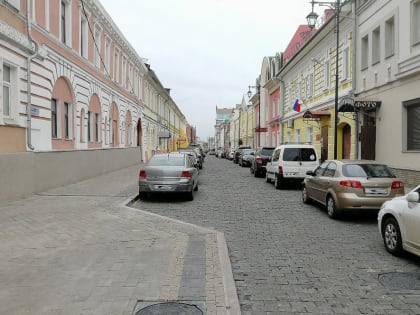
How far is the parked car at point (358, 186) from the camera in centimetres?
954

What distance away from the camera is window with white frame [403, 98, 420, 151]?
14414 mm

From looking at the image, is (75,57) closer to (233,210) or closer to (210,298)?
(233,210)

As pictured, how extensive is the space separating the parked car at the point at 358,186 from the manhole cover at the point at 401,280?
3.87 metres

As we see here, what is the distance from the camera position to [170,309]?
4.36m

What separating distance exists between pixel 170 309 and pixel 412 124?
13187mm

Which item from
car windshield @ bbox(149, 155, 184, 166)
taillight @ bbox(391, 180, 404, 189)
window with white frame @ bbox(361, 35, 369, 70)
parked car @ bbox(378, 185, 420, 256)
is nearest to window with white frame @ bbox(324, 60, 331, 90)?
window with white frame @ bbox(361, 35, 369, 70)

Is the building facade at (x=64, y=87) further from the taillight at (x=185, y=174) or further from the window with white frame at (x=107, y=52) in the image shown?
the taillight at (x=185, y=174)

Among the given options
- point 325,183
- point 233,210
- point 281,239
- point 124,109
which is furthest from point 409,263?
point 124,109

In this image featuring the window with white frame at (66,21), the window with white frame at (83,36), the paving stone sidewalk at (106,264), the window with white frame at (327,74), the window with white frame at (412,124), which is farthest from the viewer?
the window with white frame at (327,74)

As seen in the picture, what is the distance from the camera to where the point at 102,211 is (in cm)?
1053

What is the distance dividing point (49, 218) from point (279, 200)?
7088mm

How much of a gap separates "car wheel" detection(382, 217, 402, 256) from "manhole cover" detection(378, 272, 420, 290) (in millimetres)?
844

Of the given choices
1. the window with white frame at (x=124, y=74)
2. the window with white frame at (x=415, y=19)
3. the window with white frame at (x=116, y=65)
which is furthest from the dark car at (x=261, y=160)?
the window with white frame at (x=124, y=74)

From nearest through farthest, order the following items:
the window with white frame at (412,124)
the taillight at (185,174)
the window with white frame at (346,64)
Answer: the taillight at (185,174)
the window with white frame at (412,124)
the window with white frame at (346,64)
